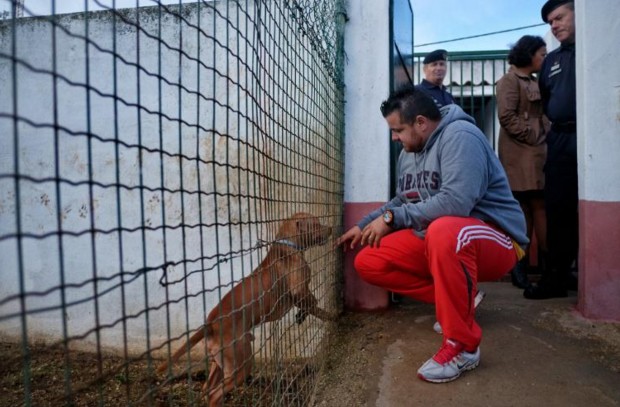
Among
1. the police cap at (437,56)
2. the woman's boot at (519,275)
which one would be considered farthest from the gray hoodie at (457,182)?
the police cap at (437,56)

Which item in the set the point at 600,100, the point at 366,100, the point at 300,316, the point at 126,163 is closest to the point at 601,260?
the point at 600,100

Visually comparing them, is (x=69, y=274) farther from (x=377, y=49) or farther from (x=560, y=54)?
(x=560, y=54)

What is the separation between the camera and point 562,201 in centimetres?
340

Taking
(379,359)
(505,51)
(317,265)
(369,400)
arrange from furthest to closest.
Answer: (505,51) < (317,265) < (379,359) < (369,400)

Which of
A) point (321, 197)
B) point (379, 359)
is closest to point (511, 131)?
point (321, 197)

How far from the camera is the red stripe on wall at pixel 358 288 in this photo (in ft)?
11.0

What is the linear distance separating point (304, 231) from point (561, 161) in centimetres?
211

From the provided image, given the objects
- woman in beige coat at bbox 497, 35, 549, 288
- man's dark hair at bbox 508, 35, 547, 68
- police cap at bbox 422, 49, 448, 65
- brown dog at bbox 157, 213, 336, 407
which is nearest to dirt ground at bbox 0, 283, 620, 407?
brown dog at bbox 157, 213, 336, 407

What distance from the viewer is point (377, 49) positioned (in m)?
3.35

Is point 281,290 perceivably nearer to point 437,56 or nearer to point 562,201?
point 562,201

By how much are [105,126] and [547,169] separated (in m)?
3.27

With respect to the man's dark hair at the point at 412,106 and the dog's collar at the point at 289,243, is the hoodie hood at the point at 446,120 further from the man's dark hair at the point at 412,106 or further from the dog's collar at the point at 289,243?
the dog's collar at the point at 289,243

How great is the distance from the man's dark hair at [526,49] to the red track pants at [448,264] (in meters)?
2.20

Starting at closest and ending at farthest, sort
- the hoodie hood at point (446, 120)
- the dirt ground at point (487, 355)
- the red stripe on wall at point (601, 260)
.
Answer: the dirt ground at point (487, 355) → the hoodie hood at point (446, 120) → the red stripe on wall at point (601, 260)
